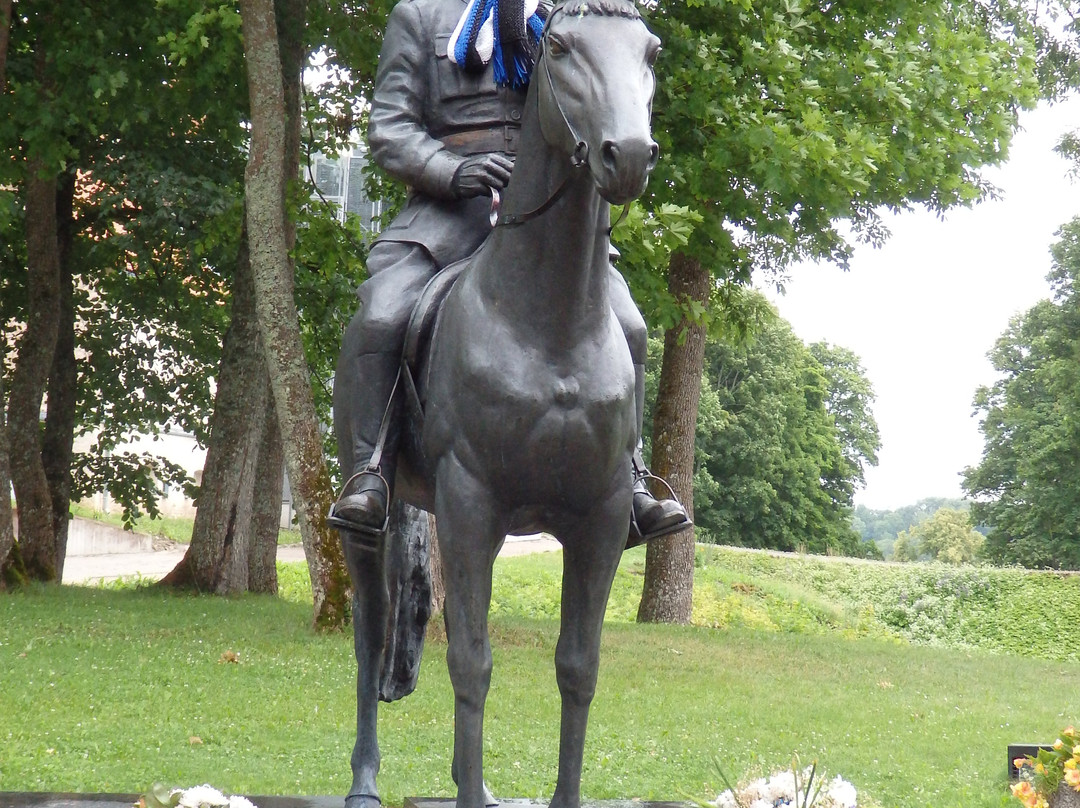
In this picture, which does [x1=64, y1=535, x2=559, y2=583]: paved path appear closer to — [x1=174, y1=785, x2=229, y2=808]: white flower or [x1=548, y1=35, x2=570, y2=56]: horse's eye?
[x1=174, y1=785, x2=229, y2=808]: white flower

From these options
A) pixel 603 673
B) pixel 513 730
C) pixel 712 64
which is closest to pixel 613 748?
pixel 513 730

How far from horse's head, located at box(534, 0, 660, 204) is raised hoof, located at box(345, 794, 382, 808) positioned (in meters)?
2.59

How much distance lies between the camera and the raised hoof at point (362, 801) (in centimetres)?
469

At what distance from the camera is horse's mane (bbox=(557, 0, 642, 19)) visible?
3.39 meters

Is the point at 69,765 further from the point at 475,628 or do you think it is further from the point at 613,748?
the point at 475,628

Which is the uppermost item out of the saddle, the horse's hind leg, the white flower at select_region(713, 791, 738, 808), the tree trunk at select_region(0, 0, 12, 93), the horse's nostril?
the tree trunk at select_region(0, 0, 12, 93)

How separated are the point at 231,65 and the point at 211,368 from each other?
6.60 metres

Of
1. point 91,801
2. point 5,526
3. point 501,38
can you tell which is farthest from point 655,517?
point 5,526

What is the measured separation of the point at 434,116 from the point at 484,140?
0.78 ft

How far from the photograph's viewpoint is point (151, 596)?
54.6 ft

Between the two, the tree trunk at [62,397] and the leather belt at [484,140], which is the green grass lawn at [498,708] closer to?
the tree trunk at [62,397]

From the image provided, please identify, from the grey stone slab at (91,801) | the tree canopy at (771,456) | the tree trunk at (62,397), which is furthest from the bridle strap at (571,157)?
the tree canopy at (771,456)

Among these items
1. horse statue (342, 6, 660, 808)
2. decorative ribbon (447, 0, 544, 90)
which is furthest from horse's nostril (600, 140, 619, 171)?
decorative ribbon (447, 0, 544, 90)

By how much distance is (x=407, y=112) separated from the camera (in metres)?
4.51
